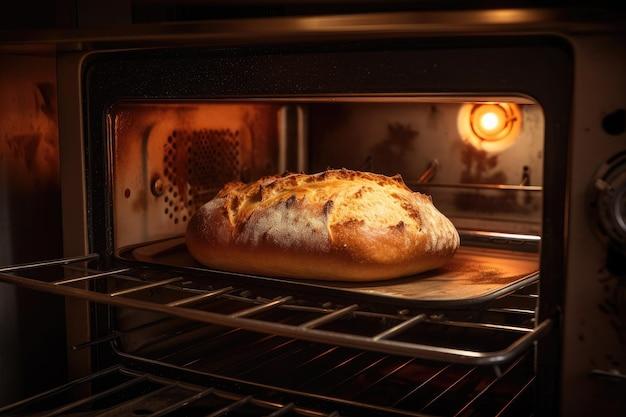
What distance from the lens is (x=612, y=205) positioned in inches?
32.6

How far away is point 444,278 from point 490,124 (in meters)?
0.49

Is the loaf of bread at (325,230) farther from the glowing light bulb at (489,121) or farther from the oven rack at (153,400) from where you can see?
the glowing light bulb at (489,121)

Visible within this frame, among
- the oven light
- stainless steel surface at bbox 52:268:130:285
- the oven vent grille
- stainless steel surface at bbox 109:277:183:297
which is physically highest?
the oven light

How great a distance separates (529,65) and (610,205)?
190mm

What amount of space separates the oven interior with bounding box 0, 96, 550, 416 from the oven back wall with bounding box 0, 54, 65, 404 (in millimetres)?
50

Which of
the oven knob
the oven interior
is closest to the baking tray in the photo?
the oven interior

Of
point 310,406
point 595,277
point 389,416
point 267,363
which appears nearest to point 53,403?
point 267,363

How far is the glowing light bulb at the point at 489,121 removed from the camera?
1.53 meters

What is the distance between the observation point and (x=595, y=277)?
854 millimetres

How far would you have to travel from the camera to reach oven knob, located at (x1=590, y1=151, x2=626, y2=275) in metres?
0.82

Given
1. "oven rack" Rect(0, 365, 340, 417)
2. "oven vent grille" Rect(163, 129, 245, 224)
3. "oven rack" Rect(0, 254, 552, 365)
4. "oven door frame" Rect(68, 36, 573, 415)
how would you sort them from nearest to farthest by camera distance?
1. "oven rack" Rect(0, 254, 552, 365)
2. "oven door frame" Rect(68, 36, 573, 415)
3. "oven rack" Rect(0, 365, 340, 417)
4. "oven vent grille" Rect(163, 129, 245, 224)

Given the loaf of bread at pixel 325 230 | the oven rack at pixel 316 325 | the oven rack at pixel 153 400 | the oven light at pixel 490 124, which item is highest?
the oven light at pixel 490 124

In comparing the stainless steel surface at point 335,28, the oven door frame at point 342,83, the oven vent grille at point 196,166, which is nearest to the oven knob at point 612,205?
the oven door frame at point 342,83

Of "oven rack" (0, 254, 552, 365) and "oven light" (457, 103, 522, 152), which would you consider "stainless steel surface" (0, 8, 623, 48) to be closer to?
"oven rack" (0, 254, 552, 365)
